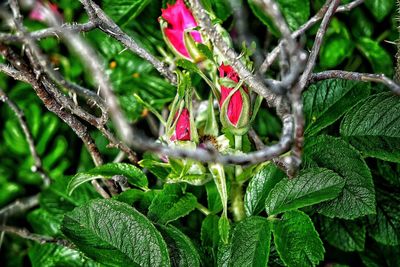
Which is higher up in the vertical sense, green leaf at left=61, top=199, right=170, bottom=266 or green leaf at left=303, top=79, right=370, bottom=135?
green leaf at left=303, top=79, right=370, bottom=135

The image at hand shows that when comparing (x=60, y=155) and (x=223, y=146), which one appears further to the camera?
(x=60, y=155)

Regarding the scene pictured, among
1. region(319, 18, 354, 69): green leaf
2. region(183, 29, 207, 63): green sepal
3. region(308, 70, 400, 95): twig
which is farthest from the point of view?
region(319, 18, 354, 69): green leaf

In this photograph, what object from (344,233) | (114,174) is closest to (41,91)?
(114,174)

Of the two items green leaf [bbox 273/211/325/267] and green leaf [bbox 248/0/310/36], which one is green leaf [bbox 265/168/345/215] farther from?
green leaf [bbox 248/0/310/36]

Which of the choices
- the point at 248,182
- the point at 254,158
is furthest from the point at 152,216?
A: the point at 254,158

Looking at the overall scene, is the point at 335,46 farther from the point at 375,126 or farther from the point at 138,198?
the point at 138,198

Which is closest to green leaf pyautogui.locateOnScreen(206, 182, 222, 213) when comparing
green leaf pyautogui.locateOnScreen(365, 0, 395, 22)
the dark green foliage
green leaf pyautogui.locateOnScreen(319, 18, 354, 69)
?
the dark green foliage

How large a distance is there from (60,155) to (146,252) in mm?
515

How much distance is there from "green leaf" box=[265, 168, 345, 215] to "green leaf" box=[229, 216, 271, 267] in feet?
0.08

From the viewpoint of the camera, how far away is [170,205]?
73 centimetres

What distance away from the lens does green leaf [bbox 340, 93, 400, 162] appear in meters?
0.71

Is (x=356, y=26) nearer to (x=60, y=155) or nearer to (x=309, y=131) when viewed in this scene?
(x=309, y=131)

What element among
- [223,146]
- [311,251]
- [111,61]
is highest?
[111,61]

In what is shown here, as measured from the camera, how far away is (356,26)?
3.46ft
